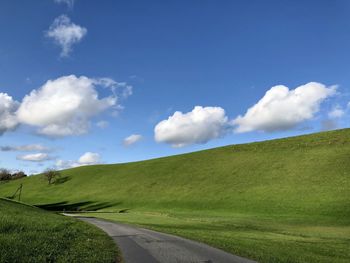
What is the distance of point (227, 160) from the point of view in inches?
4333

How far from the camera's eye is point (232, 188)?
86.6 meters

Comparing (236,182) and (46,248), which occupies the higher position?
(236,182)

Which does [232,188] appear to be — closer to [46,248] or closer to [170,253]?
[170,253]

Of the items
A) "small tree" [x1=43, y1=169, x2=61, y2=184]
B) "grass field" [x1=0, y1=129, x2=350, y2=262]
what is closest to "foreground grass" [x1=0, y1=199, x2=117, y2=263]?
"grass field" [x1=0, y1=129, x2=350, y2=262]

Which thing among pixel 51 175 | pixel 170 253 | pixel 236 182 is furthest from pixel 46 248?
pixel 51 175

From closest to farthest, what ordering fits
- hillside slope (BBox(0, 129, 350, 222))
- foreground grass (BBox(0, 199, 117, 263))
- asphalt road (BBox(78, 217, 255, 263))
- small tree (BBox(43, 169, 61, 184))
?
1. foreground grass (BBox(0, 199, 117, 263))
2. asphalt road (BBox(78, 217, 255, 263))
3. hillside slope (BBox(0, 129, 350, 222))
4. small tree (BBox(43, 169, 61, 184))

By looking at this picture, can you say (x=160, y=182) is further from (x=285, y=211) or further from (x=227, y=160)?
(x=285, y=211)

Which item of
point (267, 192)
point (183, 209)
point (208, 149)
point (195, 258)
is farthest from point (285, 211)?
point (208, 149)

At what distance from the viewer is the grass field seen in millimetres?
60531

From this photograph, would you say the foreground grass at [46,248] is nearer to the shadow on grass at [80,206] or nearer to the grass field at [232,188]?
the grass field at [232,188]

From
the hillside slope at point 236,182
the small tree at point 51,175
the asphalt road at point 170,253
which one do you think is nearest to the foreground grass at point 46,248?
the asphalt road at point 170,253

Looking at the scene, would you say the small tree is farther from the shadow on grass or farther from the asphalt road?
the asphalt road

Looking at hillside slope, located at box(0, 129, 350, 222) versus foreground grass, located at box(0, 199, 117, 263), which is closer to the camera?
foreground grass, located at box(0, 199, 117, 263)

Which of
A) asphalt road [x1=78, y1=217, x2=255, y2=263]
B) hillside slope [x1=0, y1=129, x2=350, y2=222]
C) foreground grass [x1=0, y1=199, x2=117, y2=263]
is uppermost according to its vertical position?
hillside slope [x1=0, y1=129, x2=350, y2=222]
